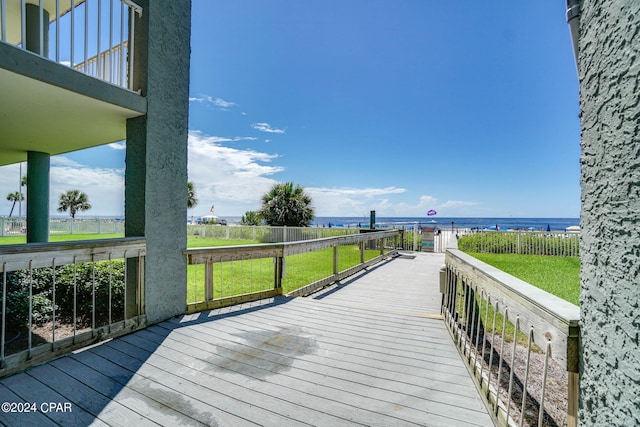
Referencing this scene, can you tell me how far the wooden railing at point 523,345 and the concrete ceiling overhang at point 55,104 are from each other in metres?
4.06

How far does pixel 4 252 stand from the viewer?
95.7 inches

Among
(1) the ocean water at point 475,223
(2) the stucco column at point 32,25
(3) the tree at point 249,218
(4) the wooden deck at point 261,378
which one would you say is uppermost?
(2) the stucco column at point 32,25

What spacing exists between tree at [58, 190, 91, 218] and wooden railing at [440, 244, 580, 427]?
4078cm

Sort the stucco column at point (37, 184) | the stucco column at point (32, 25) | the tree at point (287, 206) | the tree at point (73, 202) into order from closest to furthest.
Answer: the stucco column at point (32, 25) → the stucco column at point (37, 184) → the tree at point (287, 206) → the tree at point (73, 202)

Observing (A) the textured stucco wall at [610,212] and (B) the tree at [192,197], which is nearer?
(A) the textured stucco wall at [610,212]

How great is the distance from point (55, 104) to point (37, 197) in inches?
145

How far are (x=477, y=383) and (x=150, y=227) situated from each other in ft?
12.3

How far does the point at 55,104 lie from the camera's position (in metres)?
3.28

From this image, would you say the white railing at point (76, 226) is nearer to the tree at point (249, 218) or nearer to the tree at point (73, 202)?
the tree at point (249, 218)

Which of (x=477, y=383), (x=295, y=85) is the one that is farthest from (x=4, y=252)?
→ (x=295, y=85)

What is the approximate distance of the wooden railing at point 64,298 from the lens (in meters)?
2.55

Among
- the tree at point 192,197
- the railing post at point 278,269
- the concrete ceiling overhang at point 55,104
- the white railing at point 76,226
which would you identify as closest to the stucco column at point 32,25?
the concrete ceiling overhang at point 55,104

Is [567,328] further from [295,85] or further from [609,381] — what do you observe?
[295,85]

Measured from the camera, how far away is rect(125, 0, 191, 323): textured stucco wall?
3.51 metres
